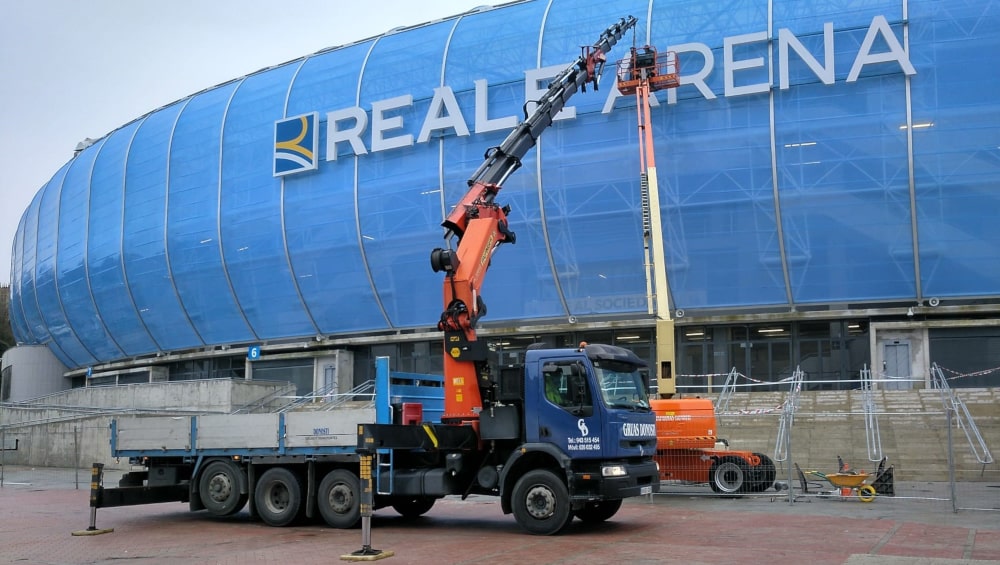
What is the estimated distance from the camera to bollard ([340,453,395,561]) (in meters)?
11.4

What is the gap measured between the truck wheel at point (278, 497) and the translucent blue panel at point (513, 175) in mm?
18223

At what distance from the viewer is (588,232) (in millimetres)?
31375

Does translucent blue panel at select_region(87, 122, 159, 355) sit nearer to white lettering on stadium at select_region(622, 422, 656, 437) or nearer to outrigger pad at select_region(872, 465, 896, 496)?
white lettering on stadium at select_region(622, 422, 656, 437)

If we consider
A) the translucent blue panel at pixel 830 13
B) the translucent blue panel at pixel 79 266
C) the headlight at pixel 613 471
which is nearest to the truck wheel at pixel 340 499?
the headlight at pixel 613 471

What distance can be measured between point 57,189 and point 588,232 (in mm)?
36089

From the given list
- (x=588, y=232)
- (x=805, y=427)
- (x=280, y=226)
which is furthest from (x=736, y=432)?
(x=280, y=226)

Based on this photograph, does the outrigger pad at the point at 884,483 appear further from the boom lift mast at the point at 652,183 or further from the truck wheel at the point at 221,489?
the truck wheel at the point at 221,489

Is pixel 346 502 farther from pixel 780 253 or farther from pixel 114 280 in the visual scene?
pixel 114 280

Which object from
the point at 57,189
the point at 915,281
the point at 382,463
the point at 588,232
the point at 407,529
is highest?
the point at 57,189

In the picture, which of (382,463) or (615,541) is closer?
(615,541)

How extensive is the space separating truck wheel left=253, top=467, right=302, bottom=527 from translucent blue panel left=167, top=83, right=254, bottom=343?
82.1 ft

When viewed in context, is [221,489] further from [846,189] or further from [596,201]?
[846,189]

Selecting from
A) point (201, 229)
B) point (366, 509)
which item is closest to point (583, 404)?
point (366, 509)

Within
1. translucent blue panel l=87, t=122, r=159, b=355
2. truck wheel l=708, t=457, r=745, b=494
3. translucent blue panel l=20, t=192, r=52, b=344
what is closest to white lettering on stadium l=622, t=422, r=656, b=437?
truck wheel l=708, t=457, r=745, b=494
